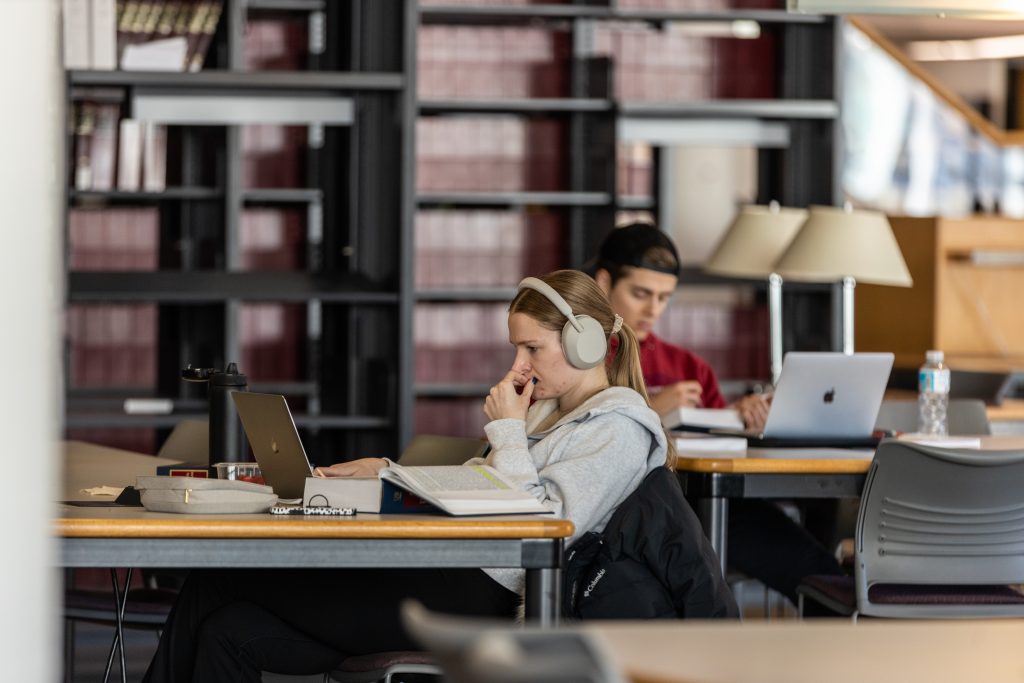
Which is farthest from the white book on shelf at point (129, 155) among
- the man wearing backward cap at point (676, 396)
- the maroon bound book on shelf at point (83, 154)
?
the man wearing backward cap at point (676, 396)

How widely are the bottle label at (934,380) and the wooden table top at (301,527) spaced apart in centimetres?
192

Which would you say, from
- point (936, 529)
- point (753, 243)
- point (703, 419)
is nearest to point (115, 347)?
point (753, 243)

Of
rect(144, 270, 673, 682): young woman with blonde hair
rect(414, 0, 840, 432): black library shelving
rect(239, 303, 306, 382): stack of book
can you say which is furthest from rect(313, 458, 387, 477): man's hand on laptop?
rect(239, 303, 306, 382): stack of book

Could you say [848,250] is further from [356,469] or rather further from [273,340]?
[273,340]

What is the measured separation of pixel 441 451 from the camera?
10.0 feet

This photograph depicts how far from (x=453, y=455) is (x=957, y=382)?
8.88 ft

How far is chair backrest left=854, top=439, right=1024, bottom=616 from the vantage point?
9.95 ft

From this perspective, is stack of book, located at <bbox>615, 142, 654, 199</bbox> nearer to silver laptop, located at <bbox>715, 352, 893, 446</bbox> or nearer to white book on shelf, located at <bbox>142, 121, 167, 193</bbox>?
white book on shelf, located at <bbox>142, 121, 167, 193</bbox>

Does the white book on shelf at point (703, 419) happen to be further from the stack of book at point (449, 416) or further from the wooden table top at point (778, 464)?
the stack of book at point (449, 416)

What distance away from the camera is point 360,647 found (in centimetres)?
249

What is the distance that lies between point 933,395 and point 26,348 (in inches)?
116

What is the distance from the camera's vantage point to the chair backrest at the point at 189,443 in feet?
11.7

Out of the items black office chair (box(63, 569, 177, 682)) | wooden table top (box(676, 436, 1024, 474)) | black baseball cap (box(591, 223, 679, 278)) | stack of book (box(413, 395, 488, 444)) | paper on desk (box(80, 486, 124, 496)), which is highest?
black baseball cap (box(591, 223, 679, 278))

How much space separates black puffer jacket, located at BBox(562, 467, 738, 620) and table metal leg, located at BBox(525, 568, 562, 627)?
0.75 feet
